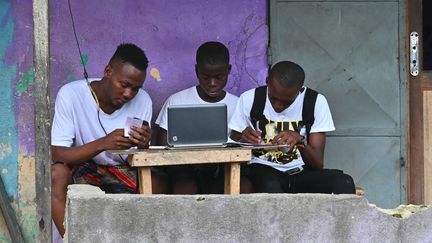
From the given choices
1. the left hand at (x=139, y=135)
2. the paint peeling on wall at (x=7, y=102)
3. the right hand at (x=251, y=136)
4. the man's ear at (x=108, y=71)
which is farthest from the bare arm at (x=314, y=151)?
the paint peeling on wall at (x=7, y=102)

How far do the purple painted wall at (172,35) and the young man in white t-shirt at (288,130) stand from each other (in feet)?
1.59

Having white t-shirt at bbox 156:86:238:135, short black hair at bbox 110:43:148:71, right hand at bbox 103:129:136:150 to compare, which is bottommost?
right hand at bbox 103:129:136:150

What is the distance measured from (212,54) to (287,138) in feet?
3.09

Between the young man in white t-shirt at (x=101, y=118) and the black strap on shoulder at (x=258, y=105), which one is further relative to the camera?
the black strap on shoulder at (x=258, y=105)

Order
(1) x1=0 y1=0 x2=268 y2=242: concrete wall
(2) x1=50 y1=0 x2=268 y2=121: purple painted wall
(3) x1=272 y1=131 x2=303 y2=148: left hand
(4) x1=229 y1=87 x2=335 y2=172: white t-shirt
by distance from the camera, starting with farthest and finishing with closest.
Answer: (2) x1=50 y1=0 x2=268 y2=121: purple painted wall < (1) x1=0 y1=0 x2=268 y2=242: concrete wall < (4) x1=229 y1=87 x2=335 y2=172: white t-shirt < (3) x1=272 y1=131 x2=303 y2=148: left hand

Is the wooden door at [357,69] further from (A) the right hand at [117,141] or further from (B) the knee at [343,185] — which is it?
(A) the right hand at [117,141]

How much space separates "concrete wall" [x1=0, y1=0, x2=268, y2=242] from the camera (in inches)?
237

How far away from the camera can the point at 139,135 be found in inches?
198

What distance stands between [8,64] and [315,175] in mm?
2224

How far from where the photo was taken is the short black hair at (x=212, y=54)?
19.0 feet

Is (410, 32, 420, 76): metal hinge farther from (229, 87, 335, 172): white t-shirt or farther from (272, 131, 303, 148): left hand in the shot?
(272, 131, 303, 148): left hand

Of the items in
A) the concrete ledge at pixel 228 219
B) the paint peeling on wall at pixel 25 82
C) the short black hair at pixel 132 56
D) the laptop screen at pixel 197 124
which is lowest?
the concrete ledge at pixel 228 219

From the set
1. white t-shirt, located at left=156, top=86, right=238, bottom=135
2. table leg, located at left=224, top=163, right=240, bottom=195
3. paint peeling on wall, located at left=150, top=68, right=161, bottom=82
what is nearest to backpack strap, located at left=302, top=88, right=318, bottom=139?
white t-shirt, located at left=156, top=86, right=238, bottom=135

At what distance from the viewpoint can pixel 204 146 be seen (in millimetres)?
4824
